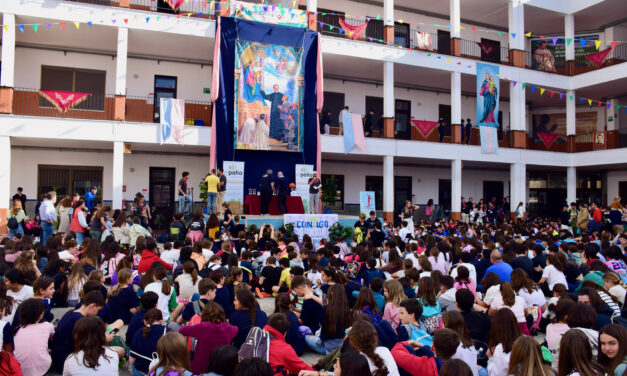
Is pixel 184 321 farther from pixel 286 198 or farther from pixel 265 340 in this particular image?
pixel 286 198

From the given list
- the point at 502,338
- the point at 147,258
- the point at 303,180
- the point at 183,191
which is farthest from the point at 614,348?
the point at 303,180

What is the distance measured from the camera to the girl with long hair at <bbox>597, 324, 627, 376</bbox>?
357cm

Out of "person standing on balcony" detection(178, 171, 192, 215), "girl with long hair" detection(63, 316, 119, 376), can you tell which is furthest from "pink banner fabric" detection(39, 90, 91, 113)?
"girl with long hair" detection(63, 316, 119, 376)

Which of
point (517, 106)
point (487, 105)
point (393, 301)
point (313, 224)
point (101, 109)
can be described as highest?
point (517, 106)

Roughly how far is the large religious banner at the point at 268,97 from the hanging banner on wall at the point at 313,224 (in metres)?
4.88

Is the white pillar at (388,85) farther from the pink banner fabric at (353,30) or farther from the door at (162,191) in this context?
the door at (162,191)

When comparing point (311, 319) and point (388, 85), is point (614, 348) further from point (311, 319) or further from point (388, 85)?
point (388, 85)

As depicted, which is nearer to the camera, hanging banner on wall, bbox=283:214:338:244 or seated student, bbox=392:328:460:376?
seated student, bbox=392:328:460:376

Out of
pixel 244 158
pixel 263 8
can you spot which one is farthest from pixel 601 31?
pixel 244 158

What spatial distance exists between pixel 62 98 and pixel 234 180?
6877 millimetres

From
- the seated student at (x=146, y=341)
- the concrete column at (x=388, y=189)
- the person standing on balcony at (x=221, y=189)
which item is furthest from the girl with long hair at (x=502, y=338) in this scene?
the concrete column at (x=388, y=189)

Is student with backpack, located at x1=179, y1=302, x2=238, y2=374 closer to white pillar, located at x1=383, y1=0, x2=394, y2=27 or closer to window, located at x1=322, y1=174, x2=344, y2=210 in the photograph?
window, located at x1=322, y1=174, x2=344, y2=210

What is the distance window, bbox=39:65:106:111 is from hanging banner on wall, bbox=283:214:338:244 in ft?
33.2

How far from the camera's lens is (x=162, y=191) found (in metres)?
20.1
